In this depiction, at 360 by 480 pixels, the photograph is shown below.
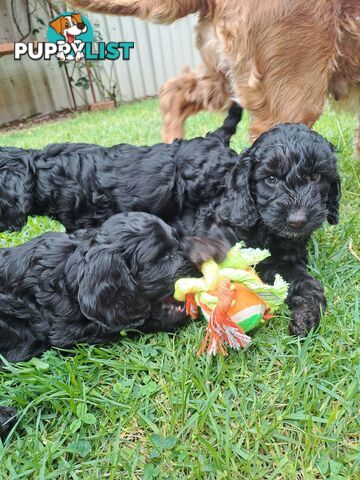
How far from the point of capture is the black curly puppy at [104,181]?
269 centimetres

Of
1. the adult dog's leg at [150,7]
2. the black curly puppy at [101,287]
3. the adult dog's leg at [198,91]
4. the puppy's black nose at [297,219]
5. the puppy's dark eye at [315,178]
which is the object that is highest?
the adult dog's leg at [150,7]

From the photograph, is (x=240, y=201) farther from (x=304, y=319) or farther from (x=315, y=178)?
(x=304, y=319)

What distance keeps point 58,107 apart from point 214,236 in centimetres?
920

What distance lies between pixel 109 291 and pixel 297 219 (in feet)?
2.80

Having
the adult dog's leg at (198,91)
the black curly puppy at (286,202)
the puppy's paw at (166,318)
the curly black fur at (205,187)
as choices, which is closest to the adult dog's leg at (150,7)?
the adult dog's leg at (198,91)

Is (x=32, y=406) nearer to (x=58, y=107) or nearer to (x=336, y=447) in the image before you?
(x=336, y=447)

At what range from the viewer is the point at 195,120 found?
6.03 metres

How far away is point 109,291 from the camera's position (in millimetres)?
1851

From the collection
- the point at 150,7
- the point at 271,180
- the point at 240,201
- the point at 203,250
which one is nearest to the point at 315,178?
the point at 271,180

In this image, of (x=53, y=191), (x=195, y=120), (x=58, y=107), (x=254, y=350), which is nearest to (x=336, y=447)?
(x=254, y=350)

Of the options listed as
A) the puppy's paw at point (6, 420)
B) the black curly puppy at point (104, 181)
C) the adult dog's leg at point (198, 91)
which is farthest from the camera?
the adult dog's leg at point (198, 91)

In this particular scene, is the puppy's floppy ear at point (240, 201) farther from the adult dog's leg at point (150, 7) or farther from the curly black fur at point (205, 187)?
the adult dog's leg at point (150, 7)

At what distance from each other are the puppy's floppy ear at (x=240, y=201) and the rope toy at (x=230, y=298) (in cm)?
39

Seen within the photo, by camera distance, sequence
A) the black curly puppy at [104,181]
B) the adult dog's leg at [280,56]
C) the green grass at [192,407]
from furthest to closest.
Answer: the black curly puppy at [104,181]
the adult dog's leg at [280,56]
the green grass at [192,407]
